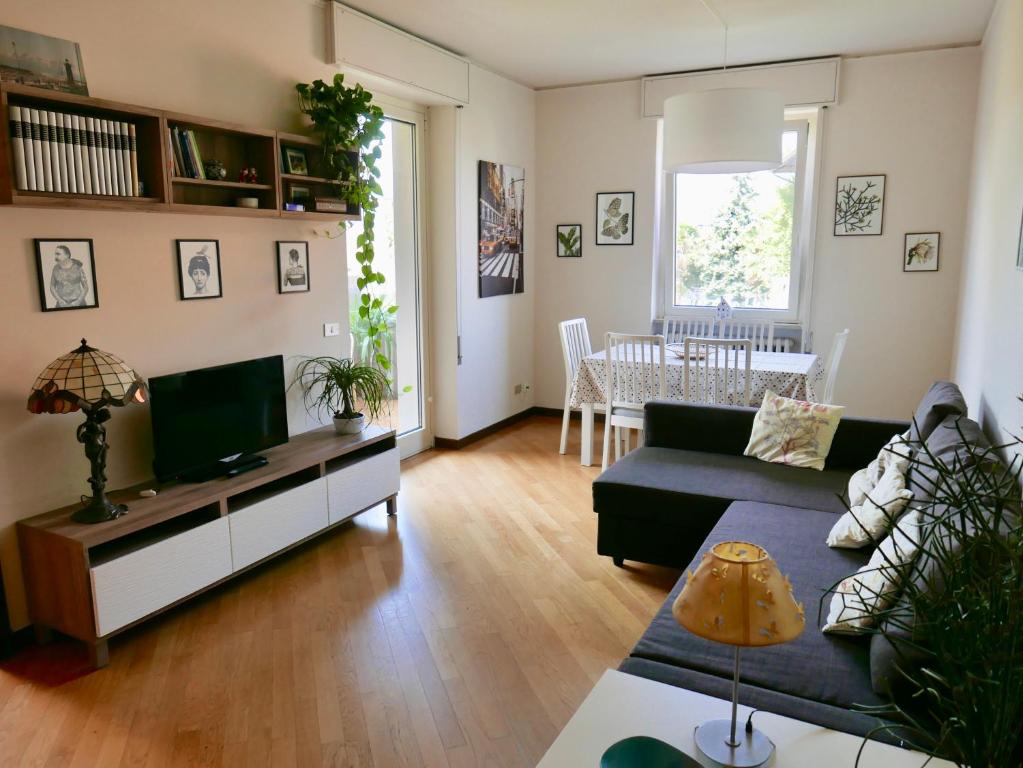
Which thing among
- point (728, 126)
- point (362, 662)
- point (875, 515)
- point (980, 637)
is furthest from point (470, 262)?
point (980, 637)

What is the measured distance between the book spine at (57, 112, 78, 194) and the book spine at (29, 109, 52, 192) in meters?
0.08

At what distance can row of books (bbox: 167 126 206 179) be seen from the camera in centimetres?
315

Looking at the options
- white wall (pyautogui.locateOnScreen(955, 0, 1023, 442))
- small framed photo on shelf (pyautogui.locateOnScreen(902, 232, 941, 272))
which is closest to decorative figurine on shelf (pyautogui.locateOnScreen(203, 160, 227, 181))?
white wall (pyautogui.locateOnScreen(955, 0, 1023, 442))

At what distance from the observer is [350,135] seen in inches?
152

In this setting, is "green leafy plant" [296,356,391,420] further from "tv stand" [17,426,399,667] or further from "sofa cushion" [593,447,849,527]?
"sofa cushion" [593,447,849,527]

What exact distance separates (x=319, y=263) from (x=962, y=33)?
13.5 ft

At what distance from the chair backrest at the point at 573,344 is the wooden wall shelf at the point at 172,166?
1.75 metres

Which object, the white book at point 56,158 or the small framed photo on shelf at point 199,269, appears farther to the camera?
the small framed photo on shelf at point 199,269

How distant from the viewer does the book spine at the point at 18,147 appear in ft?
8.31

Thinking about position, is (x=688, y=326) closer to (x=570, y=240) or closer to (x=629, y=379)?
(x=570, y=240)

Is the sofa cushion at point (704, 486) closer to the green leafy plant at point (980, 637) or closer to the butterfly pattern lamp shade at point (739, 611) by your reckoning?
the butterfly pattern lamp shade at point (739, 611)

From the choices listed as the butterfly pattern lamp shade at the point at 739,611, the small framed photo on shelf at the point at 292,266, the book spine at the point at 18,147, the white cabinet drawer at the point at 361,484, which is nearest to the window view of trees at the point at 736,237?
the white cabinet drawer at the point at 361,484

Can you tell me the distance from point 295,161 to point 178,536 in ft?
6.14

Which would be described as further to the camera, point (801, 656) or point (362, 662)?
point (362, 662)
